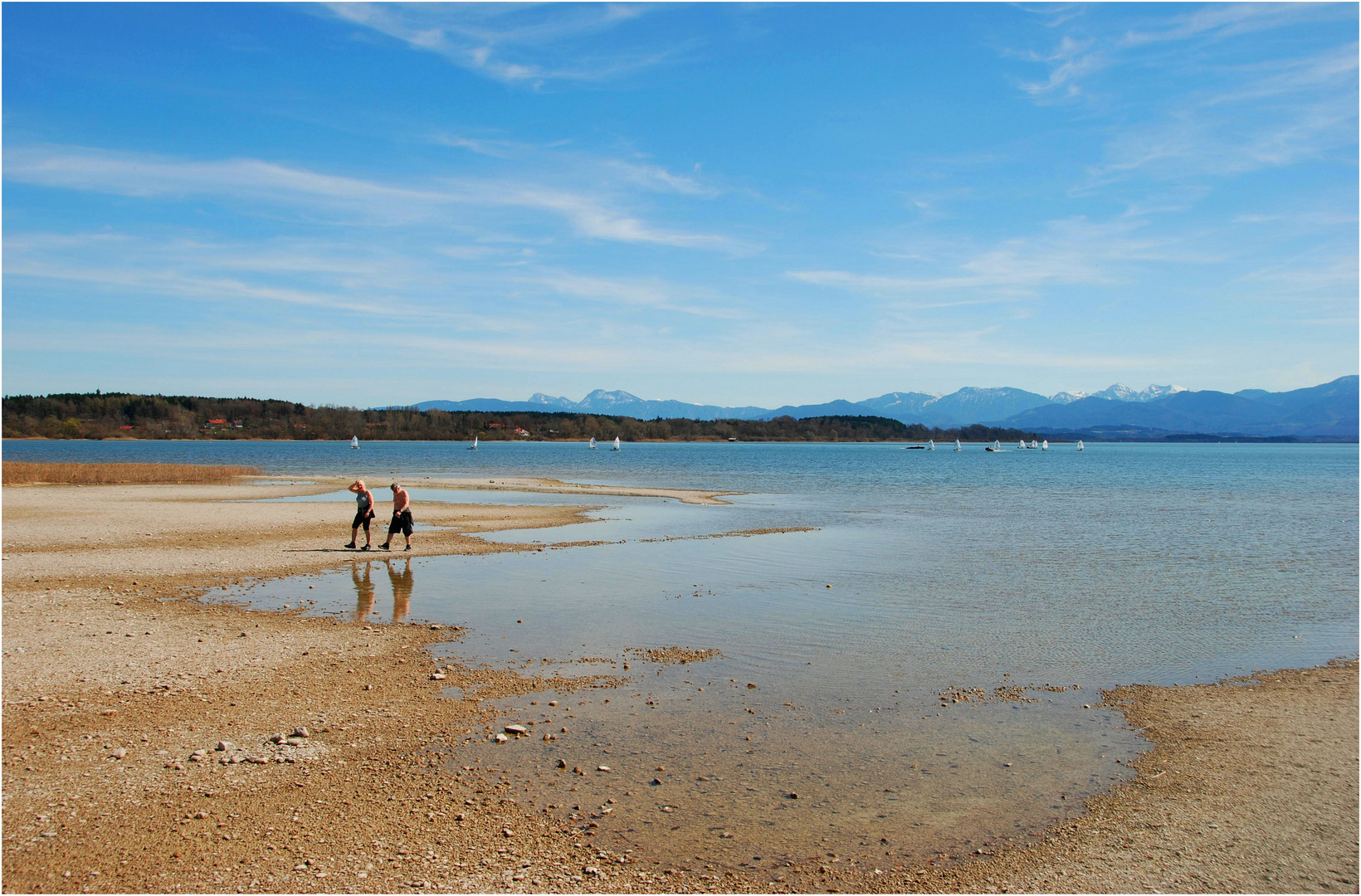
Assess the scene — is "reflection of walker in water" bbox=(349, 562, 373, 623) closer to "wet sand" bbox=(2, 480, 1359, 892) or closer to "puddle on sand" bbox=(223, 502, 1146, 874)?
"puddle on sand" bbox=(223, 502, 1146, 874)

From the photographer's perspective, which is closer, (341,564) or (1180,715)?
(1180,715)

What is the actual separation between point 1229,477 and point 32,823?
4111 inches

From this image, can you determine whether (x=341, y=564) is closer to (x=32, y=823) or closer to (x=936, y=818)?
(x=32, y=823)

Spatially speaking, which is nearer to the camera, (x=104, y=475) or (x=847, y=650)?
(x=847, y=650)

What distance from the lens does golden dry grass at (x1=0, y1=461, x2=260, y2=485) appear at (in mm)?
53438

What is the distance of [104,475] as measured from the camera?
54.7 meters

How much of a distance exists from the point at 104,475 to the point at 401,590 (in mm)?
47999

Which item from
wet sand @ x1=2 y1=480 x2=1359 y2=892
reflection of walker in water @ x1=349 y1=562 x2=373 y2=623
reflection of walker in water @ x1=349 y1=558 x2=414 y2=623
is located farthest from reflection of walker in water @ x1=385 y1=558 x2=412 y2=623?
wet sand @ x1=2 y1=480 x2=1359 y2=892

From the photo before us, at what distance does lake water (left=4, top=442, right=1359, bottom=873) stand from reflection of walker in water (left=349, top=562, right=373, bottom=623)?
11cm

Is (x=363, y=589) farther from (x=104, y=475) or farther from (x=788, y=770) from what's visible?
(x=104, y=475)

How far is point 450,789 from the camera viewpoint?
7.98m

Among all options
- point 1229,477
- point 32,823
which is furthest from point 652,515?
point 1229,477

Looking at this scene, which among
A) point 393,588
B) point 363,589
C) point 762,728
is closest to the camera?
point 762,728

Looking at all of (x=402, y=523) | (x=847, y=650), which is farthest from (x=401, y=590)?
(x=847, y=650)
